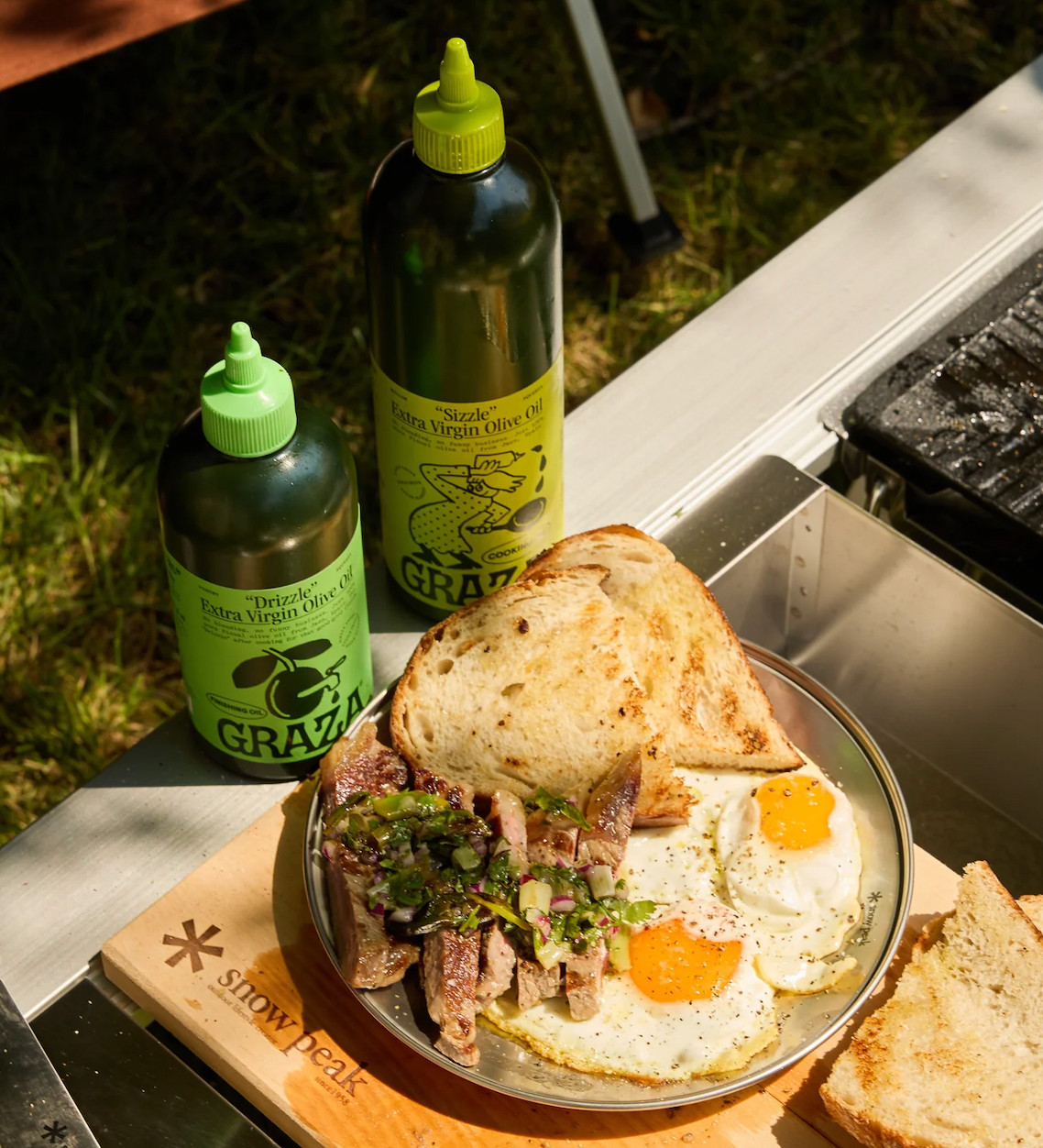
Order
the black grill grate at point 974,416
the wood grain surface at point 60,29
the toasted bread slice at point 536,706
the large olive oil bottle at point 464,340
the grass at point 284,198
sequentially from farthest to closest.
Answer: the grass at point 284,198 → the wood grain surface at point 60,29 → the black grill grate at point 974,416 → the toasted bread slice at point 536,706 → the large olive oil bottle at point 464,340

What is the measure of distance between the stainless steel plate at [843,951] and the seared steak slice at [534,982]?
1.9 inches

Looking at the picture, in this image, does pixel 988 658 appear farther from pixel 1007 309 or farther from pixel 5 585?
pixel 5 585

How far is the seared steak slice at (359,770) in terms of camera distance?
1.39m

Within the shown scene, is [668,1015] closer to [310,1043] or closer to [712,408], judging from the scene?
[310,1043]

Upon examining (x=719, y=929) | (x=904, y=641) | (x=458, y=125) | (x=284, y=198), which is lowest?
(x=284, y=198)

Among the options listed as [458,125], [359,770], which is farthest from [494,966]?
[458,125]

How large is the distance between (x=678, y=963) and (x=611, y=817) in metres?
0.14

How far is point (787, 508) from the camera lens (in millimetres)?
1747

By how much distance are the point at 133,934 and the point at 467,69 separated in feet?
2.85

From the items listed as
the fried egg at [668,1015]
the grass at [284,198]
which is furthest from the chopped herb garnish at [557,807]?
the grass at [284,198]

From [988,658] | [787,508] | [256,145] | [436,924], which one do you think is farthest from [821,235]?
[256,145]

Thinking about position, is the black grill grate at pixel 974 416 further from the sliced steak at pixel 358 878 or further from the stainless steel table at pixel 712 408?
the sliced steak at pixel 358 878

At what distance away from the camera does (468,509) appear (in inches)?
59.6

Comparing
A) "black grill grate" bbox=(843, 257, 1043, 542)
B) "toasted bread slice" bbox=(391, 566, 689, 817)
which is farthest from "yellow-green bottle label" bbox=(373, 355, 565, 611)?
"black grill grate" bbox=(843, 257, 1043, 542)
